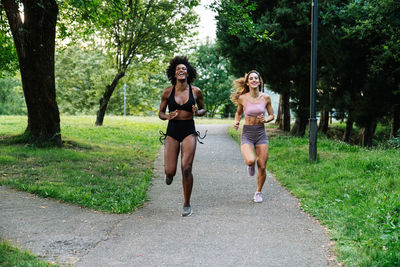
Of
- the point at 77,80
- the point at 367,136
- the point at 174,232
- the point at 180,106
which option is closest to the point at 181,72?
the point at 180,106

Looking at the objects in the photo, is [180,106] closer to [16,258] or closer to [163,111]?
[163,111]

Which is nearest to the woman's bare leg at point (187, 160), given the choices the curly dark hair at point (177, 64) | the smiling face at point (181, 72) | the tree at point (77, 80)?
the smiling face at point (181, 72)

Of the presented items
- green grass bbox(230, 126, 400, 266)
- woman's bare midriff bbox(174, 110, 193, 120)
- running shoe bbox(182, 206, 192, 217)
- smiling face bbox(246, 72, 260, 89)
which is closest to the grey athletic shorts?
smiling face bbox(246, 72, 260, 89)

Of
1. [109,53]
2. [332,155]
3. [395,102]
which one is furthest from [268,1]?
[109,53]

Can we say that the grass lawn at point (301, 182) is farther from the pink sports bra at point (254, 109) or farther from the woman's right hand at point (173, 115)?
the pink sports bra at point (254, 109)

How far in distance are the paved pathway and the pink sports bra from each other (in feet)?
4.82

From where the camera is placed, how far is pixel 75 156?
33.6ft

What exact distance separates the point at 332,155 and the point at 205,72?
47.3 m

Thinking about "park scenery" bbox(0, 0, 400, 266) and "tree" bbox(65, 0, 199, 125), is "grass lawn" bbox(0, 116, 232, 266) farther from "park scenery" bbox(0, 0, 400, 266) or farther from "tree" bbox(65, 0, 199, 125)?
"tree" bbox(65, 0, 199, 125)

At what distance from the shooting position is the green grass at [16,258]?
12.0 ft

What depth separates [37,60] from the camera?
1062 cm

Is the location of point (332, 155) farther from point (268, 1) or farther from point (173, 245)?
point (268, 1)

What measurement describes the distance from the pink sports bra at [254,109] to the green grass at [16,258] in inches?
158

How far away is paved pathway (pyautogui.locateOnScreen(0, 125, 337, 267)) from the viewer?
161 inches
